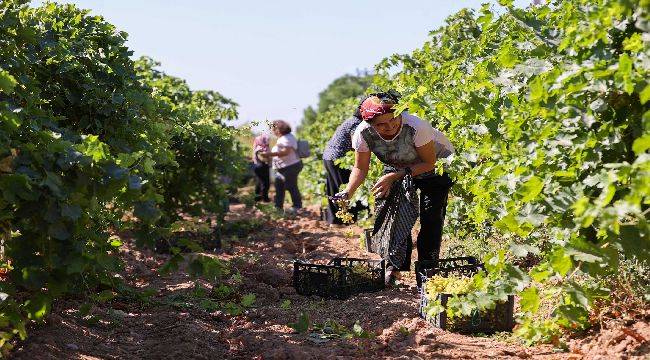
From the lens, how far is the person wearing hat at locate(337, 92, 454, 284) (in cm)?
573

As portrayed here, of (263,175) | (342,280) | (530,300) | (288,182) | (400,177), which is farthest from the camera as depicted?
(263,175)

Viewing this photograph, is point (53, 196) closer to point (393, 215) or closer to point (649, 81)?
point (649, 81)

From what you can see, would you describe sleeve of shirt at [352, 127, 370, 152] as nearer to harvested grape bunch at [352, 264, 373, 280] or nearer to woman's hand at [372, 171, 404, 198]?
woman's hand at [372, 171, 404, 198]

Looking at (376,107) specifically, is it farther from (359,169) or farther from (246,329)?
(246,329)

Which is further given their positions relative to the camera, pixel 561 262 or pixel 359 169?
pixel 359 169

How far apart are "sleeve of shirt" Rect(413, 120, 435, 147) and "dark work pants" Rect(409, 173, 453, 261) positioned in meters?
0.40

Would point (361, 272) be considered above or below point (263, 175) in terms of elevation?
below

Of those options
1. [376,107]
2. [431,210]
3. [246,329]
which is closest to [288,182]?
[431,210]

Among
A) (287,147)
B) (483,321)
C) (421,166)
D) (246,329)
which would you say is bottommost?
(246,329)

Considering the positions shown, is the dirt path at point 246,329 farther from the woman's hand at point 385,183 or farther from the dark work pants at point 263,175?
the dark work pants at point 263,175

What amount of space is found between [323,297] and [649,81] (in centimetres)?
359

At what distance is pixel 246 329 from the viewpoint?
523 centimetres

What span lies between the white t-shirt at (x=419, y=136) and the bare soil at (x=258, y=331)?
109 centimetres

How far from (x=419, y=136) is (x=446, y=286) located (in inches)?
47.8
